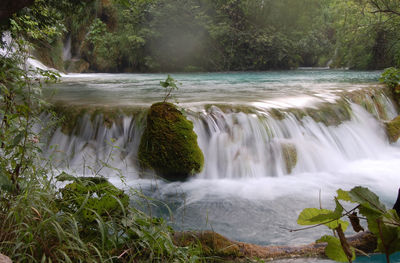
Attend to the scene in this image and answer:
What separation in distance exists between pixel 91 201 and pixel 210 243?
93cm

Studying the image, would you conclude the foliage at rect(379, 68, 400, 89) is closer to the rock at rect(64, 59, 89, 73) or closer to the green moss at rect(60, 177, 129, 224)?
the green moss at rect(60, 177, 129, 224)

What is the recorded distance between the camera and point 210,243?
2484mm

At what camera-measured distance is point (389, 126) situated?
735cm

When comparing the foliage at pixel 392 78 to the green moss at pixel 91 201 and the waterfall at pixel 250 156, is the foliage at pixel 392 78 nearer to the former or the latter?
the waterfall at pixel 250 156

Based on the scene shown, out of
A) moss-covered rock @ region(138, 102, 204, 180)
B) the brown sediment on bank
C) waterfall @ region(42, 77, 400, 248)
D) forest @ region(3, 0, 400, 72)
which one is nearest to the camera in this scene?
the brown sediment on bank

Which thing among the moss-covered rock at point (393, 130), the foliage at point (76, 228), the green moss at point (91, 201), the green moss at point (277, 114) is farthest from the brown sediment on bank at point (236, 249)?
the moss-covered rock at point (393, 130)

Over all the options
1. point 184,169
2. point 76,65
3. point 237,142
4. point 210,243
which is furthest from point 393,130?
point 76,65

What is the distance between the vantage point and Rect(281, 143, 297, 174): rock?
553cm

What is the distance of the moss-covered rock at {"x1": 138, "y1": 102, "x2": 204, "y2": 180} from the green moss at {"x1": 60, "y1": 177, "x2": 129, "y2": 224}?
2.41 m

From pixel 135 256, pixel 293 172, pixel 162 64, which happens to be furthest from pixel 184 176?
pixel 162 64

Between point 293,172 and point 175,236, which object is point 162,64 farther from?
point 175,236

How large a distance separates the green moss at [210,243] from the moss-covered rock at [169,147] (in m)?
2.35

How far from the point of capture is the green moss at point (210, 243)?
2412mm

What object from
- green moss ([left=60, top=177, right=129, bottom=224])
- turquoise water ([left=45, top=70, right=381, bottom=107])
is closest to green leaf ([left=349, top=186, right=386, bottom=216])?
green moss ([left=60, top=177, right=129, bottom=224])
